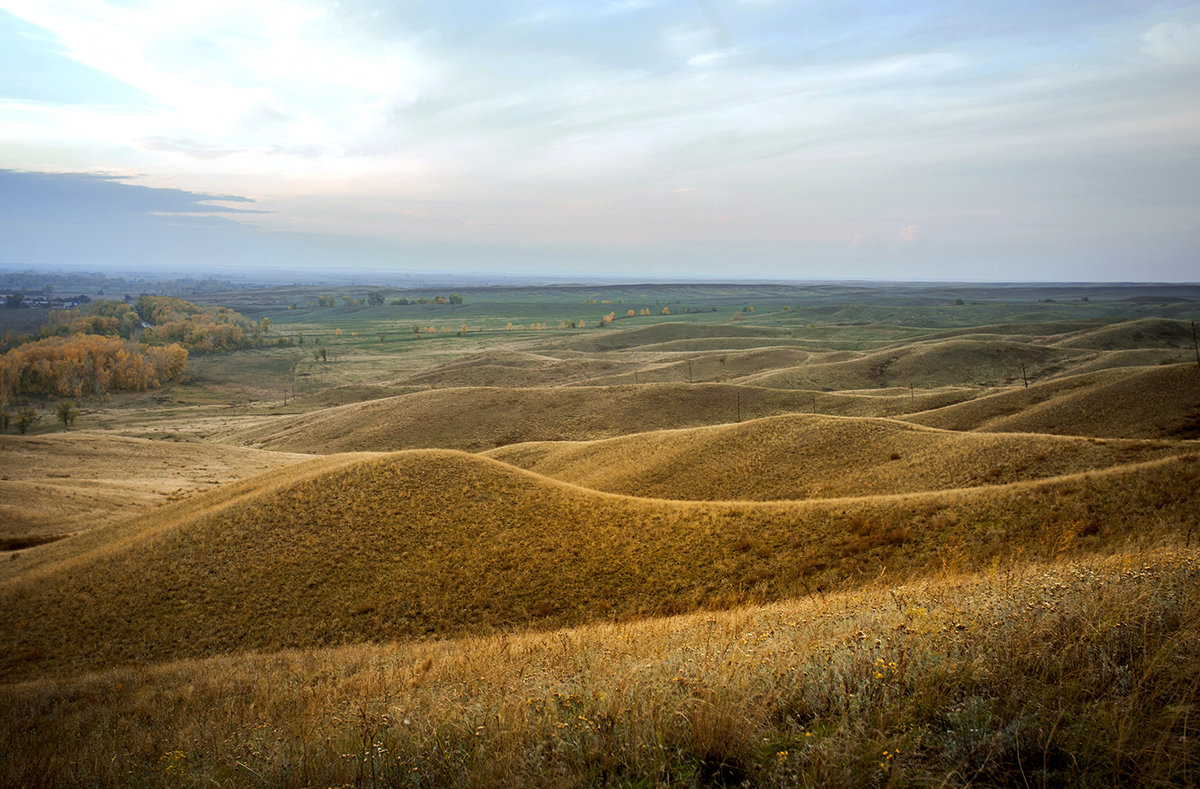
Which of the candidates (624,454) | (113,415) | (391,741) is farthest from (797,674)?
(113,415)

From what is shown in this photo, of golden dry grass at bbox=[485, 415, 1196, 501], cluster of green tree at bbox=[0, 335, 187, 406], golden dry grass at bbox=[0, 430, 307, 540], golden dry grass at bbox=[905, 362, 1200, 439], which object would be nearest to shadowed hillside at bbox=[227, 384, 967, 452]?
golden dry grass at bbox=[905, 362, 1200, 439]

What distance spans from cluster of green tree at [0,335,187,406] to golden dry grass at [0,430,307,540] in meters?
75.0

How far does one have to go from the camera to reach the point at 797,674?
725cm

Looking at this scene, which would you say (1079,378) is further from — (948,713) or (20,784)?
(20,784)

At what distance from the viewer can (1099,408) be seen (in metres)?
47.4

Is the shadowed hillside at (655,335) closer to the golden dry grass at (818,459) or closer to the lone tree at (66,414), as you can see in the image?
the lone tree at (66,414)

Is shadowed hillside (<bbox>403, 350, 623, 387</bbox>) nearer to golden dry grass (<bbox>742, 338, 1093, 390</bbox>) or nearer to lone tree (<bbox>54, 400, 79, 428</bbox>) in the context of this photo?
golden dry grass (<bbox>742, 338, 1093, 390</bbox>)

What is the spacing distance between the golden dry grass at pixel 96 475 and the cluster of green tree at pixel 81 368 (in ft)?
246

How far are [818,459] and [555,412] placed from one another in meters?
41.7

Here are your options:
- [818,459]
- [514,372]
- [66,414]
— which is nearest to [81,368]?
[66,414]

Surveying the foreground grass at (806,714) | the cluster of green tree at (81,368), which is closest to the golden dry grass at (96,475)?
the foreground grass at (806,714)

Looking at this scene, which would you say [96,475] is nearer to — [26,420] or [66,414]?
[26,420]

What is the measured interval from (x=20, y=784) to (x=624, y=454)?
4129 cm

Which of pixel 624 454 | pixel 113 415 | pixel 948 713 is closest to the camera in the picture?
pixel 948 713
